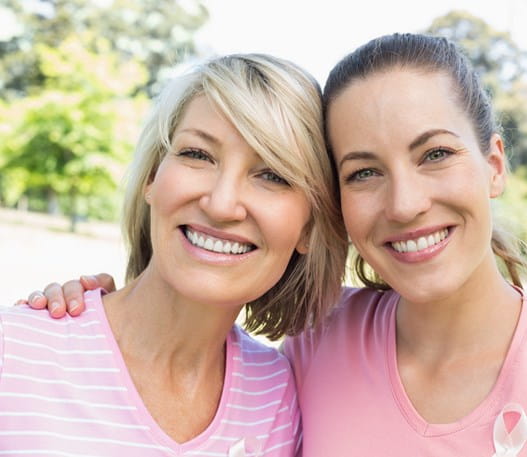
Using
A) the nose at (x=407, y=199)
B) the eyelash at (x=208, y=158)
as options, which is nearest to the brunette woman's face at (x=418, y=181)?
the nose at (x=407, y=199)

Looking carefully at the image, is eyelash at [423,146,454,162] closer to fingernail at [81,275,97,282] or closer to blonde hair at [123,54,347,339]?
blonde hair at [123,54,347,339]

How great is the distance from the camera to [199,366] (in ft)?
8.27

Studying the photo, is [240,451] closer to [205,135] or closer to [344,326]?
[344,326]

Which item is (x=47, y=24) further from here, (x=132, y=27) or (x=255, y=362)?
(x=255, y=362)

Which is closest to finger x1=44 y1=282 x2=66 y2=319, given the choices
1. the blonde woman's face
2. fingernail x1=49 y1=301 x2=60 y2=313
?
fingernail x1=49 y1=301 x2=60 y2=313

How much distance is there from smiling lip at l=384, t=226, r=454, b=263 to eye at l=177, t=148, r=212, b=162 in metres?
0.74

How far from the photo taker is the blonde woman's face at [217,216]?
226cm

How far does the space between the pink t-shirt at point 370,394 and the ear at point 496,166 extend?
445 millimetres

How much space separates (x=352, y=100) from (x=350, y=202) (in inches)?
15.1

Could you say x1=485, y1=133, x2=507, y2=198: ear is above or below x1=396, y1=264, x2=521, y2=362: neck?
above

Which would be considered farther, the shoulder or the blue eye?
the shoulder

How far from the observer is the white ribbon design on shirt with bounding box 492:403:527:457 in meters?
2.04

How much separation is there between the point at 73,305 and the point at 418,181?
132 cm

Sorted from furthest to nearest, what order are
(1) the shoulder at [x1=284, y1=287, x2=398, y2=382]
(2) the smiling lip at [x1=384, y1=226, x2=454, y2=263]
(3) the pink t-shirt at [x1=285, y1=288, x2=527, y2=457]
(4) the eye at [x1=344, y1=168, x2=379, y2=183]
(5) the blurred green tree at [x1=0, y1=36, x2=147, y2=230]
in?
(5) the blurred green tree at [x1=0, y1=36, x2=147, y2=230] < (1) the shoulder at [x1=284, y1=287, x2=398, y2=382] < (4) the eye at [x1=344, y1=168, x2=379, y2=183] < (2) the smiling lip at [x1=384, y1=226, x2=454, y2=263] < (3) the pink t-shirt at [x1=285, y1=288, x2=527, y2=457]
